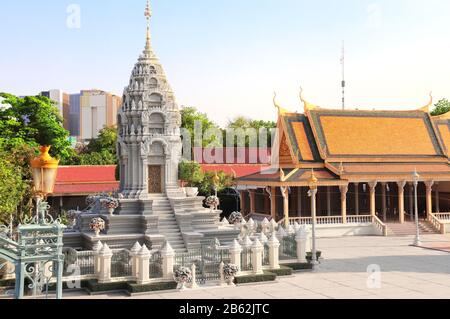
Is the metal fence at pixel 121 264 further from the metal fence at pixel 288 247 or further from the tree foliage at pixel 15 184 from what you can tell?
the tree foliage at pixel 15 184

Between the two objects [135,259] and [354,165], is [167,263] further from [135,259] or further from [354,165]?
[354,165]

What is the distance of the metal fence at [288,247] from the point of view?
76.3 ft

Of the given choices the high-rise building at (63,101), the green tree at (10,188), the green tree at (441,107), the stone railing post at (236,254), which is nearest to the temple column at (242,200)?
the green tree at (10,188)

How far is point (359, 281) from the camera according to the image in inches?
781

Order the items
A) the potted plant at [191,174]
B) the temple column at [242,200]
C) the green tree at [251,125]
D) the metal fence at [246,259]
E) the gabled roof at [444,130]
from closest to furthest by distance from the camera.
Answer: the metal fence at [246,259] < the potted plant at [191,174] < the gabled roof at [444,130] < the temple column at [242,200] < the green tree at [251,125]

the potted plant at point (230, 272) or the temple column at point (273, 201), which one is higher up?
the temple column at point (273, 201)

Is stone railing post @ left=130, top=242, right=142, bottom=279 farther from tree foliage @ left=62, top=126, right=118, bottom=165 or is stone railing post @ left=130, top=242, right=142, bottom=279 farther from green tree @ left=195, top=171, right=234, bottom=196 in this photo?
tree foliage @ left=62, top=126, right=118, bottom=165

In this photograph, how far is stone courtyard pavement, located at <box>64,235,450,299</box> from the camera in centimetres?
1789

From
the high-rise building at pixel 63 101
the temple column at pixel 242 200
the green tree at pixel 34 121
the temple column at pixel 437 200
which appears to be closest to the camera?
the temple column at pixel 437 200

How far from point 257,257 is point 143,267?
4536 mm

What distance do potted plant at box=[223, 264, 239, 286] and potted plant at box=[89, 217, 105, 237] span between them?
567cm

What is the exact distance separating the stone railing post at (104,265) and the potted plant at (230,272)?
13.7ft

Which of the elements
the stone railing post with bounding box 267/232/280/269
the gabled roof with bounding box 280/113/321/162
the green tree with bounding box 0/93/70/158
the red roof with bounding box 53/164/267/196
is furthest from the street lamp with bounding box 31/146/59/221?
the green tree with bounding box 0/93/70/158

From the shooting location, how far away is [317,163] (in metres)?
37.8
